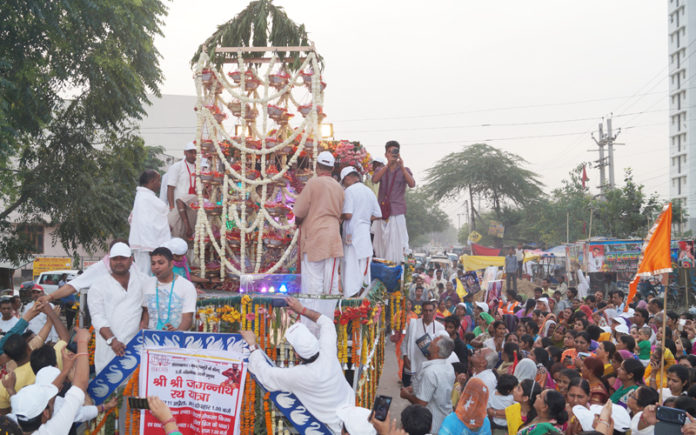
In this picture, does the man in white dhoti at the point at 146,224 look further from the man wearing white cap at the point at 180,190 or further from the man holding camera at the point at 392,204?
the man holding camera at the point at 392,204

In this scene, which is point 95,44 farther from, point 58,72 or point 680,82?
point 680,82

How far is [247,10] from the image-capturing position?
41.0 ft

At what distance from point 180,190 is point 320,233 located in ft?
10.0

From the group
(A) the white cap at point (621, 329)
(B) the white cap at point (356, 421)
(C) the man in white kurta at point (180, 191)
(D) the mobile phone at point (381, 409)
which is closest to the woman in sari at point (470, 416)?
(B) the white cap at point (356, 421)

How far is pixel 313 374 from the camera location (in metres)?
4.87

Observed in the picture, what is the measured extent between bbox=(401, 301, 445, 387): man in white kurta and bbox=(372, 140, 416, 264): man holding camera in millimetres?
1834

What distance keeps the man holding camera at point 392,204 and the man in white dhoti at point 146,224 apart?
3580 mm

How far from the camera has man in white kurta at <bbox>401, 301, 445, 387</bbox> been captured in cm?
792

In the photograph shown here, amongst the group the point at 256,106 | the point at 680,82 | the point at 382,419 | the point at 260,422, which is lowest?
the point at 260,422

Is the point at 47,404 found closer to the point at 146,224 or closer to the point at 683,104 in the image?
the point at 146,224

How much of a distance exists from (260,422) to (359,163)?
5.36 m

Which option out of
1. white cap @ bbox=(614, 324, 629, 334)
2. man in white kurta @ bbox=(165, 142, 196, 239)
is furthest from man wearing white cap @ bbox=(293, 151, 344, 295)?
white cap @ bbox=(614, 324, 629, 334)

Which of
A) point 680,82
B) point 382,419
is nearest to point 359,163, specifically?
point 382,419

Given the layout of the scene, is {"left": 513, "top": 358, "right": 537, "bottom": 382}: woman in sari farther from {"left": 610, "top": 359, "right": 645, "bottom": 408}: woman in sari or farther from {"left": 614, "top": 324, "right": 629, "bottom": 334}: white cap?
{"left": 614, "top": 324, "right": 629, "bottom": 334}: white cap
